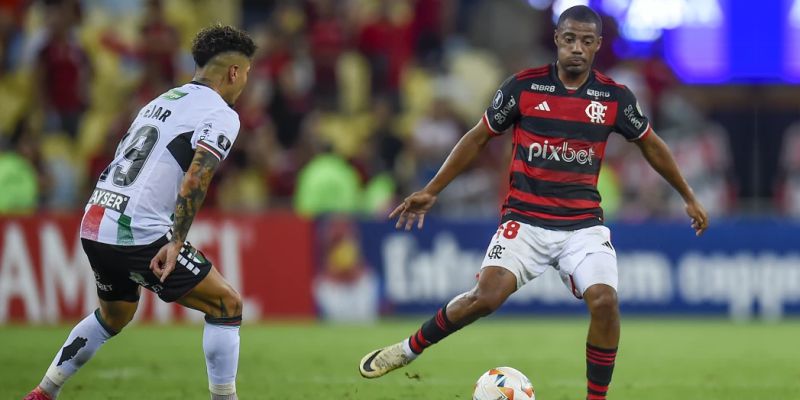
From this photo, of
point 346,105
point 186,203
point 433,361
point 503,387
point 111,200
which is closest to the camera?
point 186,203

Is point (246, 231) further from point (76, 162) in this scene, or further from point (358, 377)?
point (358, 377)

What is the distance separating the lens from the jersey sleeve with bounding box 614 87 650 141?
796 centimetres

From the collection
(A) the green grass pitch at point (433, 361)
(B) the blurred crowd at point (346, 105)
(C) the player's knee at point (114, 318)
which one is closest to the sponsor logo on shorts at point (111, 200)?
(C) the player's knee at point (114, 318)

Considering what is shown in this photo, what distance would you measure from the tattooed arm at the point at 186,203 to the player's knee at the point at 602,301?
2.40 m

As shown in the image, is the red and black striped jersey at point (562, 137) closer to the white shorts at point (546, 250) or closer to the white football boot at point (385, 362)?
the white shorts at point (546, 250)

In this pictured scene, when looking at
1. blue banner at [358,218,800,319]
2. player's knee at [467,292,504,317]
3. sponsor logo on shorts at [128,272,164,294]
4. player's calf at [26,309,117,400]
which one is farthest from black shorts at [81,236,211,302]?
blue banner at [358,218,800,319]

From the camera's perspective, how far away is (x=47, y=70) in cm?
1806

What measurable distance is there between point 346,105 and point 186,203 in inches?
486

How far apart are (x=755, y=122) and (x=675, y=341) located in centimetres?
755

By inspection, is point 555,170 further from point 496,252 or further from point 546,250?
point 496,252

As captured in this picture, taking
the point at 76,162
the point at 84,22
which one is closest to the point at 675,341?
the point at 76,162

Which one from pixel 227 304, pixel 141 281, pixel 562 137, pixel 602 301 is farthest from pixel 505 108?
pixel 141 281

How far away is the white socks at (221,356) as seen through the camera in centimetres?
747

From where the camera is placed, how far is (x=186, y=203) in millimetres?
7199
